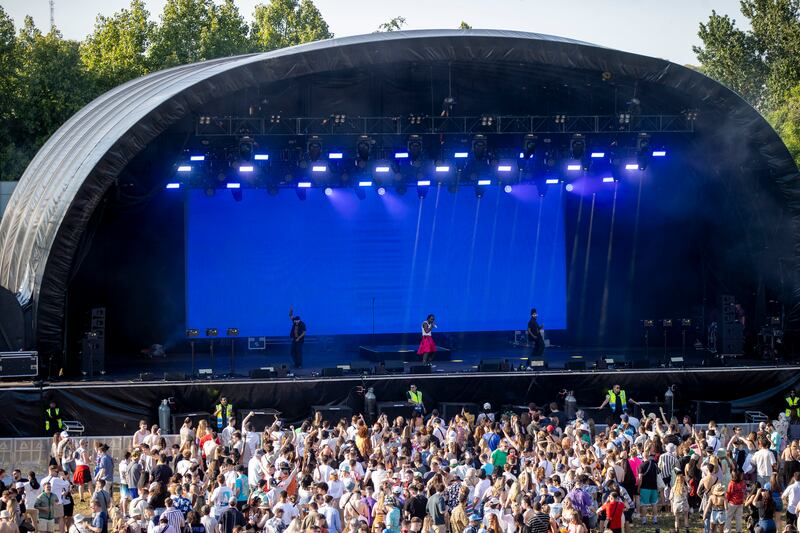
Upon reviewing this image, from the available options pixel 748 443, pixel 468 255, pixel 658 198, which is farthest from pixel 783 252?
pixel 748 443

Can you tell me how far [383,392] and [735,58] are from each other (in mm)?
45161

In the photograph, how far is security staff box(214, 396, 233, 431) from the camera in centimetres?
2442

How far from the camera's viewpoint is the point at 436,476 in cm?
1593

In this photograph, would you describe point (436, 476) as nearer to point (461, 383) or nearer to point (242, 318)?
point (461, 383)

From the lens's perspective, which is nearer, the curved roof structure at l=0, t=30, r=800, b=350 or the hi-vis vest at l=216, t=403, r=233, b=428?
the hi-vis vest at l=216, t=403, r=233, b=428

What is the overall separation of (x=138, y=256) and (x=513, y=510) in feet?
64.2

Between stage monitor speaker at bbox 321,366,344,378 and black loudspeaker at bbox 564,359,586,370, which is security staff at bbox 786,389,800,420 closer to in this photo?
black loudspeaker at bbox 564,359,586,370

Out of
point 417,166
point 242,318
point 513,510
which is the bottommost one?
point 513,510

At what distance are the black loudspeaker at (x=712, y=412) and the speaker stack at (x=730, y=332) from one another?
3.76 meters

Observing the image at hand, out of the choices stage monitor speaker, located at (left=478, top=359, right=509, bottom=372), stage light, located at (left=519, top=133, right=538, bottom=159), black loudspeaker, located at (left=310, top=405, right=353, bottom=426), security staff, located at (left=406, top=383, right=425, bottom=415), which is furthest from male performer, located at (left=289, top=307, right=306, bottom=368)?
stage light, located at (left=519, top=133, right=538, bottom=159)

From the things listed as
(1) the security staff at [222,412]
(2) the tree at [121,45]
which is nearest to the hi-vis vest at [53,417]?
(1) the security staff at [222,412]

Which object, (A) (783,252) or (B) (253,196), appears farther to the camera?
(B) (253,196)

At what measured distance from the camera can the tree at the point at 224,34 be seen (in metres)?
61.1

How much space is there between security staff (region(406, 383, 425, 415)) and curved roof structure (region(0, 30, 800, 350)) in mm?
7199
